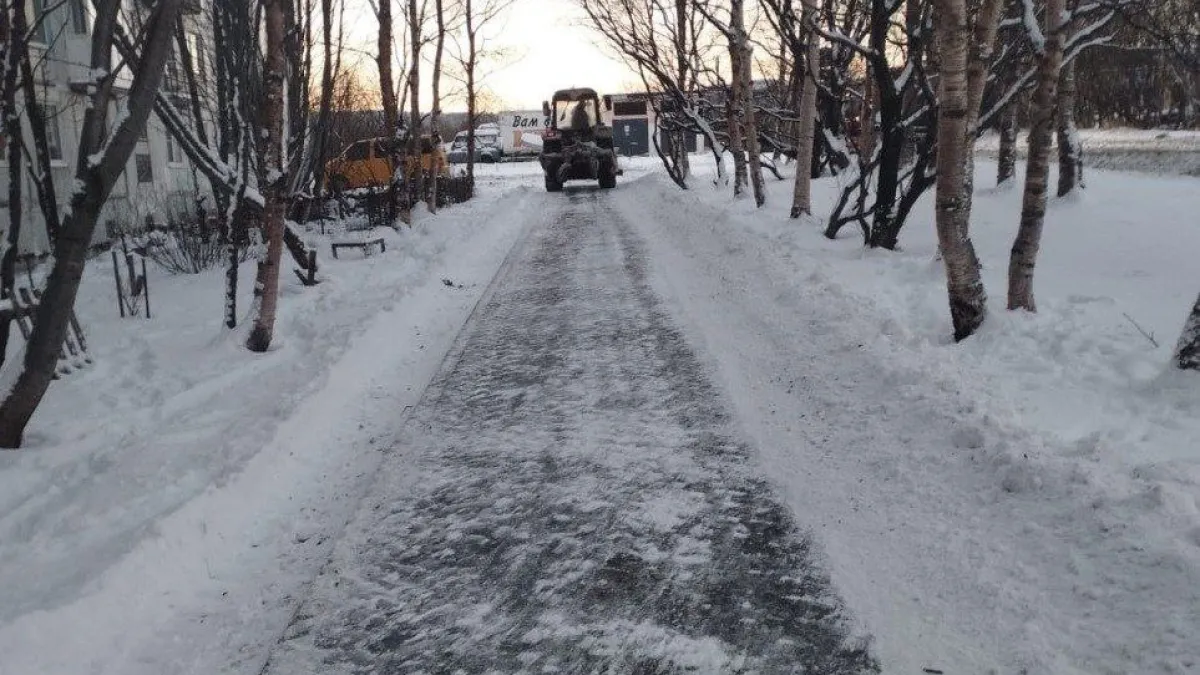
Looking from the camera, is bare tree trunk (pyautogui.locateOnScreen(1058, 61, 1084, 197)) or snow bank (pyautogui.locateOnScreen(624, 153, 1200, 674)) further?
bare tree trunk (pyautogui.locateOnScreen(1058, 61, 1084, 197))

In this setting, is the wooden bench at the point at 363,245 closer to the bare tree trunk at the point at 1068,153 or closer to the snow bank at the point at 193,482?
the snow bank at the point at 193,482

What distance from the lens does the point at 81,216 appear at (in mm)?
4754

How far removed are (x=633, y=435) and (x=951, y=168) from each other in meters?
3.14

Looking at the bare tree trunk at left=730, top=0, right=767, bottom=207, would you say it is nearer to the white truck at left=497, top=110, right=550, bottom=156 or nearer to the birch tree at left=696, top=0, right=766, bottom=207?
the birch tree at left=696, top=0, right=766, bottom=207

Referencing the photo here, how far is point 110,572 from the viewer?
3.23 meters

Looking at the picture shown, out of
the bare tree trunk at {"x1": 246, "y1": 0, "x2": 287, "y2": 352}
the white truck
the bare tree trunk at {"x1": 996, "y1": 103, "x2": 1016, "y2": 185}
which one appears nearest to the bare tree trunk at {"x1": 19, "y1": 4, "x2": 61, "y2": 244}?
the bare tree trunk at {"x1": 246, "y1": 0, "x2": 287, "y2": 352}

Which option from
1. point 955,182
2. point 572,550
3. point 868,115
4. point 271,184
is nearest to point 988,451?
point 572,550

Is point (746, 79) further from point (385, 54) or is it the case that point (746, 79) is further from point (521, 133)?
point (521, 133)

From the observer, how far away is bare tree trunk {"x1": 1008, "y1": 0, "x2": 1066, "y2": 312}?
604 cm

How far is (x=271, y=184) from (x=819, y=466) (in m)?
5.28

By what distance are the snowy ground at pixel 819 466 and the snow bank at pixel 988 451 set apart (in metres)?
0.01

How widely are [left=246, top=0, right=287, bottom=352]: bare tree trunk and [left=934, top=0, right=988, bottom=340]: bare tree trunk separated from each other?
17.1 feet

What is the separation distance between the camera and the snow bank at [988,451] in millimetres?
2814

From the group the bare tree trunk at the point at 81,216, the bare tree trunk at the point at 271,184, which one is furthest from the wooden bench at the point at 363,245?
the bare tree trunk at the point at 81,216
